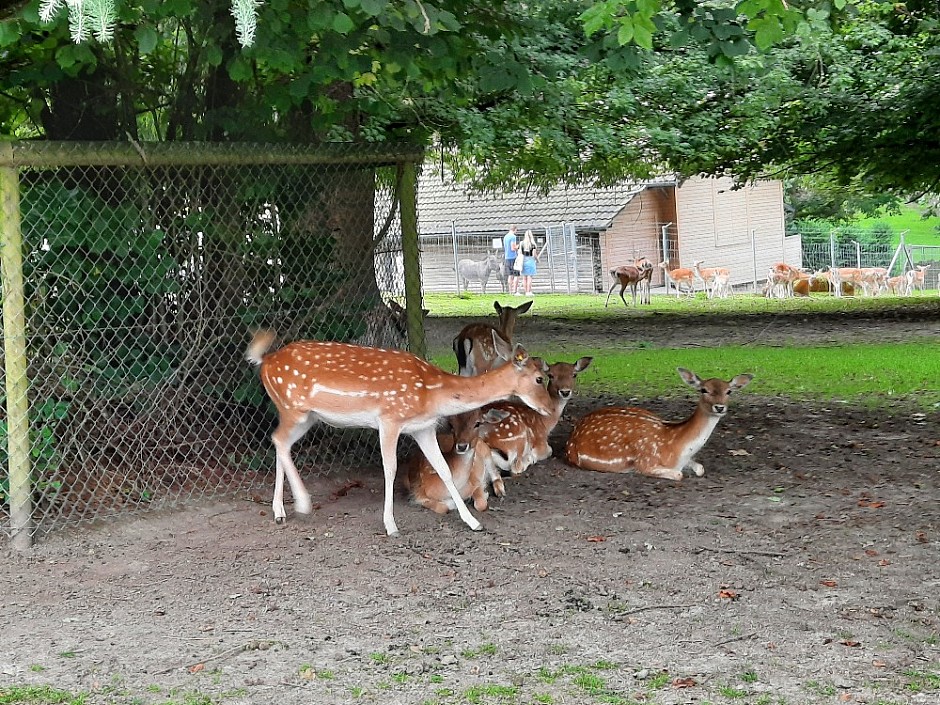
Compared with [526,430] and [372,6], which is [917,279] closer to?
[526,430]

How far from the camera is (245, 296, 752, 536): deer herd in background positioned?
244 inches

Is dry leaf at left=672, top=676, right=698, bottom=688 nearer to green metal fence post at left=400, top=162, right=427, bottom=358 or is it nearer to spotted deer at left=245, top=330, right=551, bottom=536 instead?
spotted deer at left=245, top=330, right=551, bottom=536

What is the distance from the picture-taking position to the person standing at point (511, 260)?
30.5 metres

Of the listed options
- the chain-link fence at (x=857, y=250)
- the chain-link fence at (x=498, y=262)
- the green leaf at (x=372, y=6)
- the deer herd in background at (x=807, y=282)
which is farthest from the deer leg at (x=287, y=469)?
the chain-link fence at (x=857, y=250)

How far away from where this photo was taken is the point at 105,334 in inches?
259

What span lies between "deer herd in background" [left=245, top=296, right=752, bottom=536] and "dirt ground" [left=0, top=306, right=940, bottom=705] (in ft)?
0.48

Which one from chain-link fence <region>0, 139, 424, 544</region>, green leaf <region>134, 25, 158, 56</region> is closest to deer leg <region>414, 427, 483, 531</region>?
chain-link fence <region>0, 139, 424, 544</region>

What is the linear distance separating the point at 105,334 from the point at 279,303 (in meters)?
1.05

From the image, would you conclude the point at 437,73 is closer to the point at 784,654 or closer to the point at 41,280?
the point at 41,280

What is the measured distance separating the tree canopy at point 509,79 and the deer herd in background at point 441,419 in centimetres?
143

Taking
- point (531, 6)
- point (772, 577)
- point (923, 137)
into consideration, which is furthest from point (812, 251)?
point (772, 577)

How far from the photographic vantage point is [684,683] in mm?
4078

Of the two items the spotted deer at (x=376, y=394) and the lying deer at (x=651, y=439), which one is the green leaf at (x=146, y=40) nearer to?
the spotted deer at (x=376, y=394)

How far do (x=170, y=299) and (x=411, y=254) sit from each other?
5.25 ft
